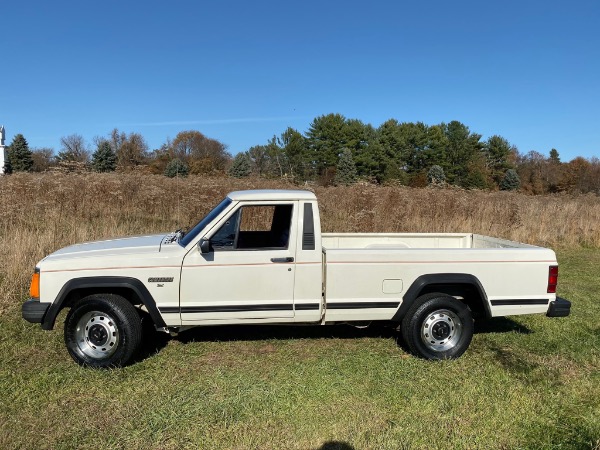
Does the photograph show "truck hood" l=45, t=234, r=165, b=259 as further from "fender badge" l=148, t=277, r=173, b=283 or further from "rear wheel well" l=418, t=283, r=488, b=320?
"rear wheel well" l=418, t=283, r=488, b=320

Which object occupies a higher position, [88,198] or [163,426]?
[88,198]

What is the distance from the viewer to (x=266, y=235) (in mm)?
5559

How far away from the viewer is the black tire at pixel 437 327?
497 centimetres

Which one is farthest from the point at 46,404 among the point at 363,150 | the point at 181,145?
the point at 181,145

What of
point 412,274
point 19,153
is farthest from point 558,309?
point 19,153

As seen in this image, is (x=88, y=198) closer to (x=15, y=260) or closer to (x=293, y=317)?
(x=15, y=260)

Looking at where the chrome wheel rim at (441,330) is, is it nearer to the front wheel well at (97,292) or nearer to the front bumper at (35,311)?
the front wheel well at (97,292)

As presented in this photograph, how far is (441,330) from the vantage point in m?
5.07

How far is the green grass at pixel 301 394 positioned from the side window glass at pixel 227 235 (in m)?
1.27

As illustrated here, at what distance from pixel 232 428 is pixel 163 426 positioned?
1.81ft

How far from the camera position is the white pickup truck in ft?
15.1

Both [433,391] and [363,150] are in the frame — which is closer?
[433,391]

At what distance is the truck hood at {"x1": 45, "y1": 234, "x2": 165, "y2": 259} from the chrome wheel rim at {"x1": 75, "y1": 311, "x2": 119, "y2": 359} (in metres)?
0.62

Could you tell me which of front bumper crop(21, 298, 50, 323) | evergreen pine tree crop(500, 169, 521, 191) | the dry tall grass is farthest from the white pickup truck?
evergreen pine tree crop(500, 169, 521, 191)
